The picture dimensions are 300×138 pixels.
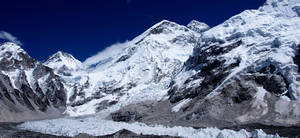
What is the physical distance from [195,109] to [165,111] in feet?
87.4

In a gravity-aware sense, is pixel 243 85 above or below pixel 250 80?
below

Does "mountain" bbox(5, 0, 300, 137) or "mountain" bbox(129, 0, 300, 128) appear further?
"mountain" bbox(129, 0, 300, 128)

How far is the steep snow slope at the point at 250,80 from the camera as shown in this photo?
121 metres

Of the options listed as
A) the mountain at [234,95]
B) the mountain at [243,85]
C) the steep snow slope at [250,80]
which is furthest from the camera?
the steep snow slope at [250,80]

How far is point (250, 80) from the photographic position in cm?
A: 13862

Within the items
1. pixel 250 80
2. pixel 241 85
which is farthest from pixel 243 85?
pixel 250 80

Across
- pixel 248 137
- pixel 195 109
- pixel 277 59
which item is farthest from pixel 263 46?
pixel 248 137

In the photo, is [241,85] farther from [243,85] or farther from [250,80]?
[250,80]

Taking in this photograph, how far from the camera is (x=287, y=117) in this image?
367 feet

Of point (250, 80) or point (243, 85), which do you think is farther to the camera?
point (250, 80)

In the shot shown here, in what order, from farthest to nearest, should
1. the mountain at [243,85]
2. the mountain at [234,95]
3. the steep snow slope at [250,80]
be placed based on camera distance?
1. the steep snow slope at [250,80]
2. the mountain at [243,85]
3. the mountain at [234,95]

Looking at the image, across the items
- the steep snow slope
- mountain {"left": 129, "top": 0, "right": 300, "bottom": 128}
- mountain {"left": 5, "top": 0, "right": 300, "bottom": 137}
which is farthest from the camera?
the steep snow slope

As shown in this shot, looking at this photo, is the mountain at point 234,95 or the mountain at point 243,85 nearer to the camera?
the mountain at point 234,95

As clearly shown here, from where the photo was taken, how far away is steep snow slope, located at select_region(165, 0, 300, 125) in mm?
120875
